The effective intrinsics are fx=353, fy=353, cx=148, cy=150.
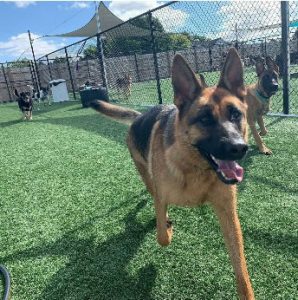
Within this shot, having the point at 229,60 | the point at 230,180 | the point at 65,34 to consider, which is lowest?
the point at 230,180

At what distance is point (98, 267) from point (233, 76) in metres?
1.66

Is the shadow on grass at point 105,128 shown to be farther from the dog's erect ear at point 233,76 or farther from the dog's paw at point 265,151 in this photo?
the dog's erect ear at point 233,76

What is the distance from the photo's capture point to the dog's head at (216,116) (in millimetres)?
2052

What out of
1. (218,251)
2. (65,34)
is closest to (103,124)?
(218,251)

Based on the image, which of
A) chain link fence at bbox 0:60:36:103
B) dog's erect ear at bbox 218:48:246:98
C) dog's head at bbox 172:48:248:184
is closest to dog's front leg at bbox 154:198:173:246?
dog's head at bbox 172:48:248:184

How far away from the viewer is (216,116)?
220 centimetres

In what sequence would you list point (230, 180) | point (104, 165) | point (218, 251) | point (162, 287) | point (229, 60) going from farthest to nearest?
1. point (104, 165)
2. point (218, 251)
3. point (229, 60)
4. point (162, 287)
5. point (230, 180)

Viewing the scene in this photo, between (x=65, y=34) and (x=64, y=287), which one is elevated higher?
(x=65, y=34)

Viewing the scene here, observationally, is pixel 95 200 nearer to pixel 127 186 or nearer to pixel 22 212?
pixel 127 186

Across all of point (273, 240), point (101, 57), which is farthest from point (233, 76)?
point (101, 57)

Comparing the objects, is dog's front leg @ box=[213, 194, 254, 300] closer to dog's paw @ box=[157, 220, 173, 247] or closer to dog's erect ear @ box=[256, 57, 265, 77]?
dog's paw @ box=[157, 220, 173, 247]

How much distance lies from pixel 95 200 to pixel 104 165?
133 cm

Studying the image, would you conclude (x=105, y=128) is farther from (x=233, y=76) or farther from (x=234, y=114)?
(x=234, y=114)

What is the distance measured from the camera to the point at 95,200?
3838mm
